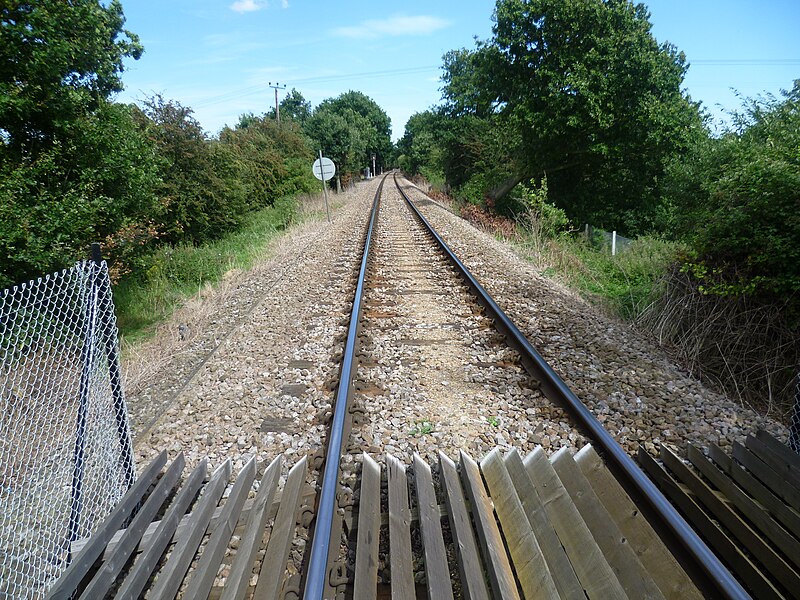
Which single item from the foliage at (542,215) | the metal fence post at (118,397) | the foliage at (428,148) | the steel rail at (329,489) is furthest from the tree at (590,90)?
the metal fence post at (118,397)

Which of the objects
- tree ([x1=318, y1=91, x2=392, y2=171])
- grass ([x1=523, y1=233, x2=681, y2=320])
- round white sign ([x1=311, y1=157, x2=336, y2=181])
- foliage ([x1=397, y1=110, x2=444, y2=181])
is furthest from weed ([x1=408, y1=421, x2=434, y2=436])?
tree ([x1=318, y1=91, x2=392, y2=171])

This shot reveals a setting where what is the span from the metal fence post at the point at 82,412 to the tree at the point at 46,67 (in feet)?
16.1

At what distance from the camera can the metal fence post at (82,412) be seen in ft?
8.40

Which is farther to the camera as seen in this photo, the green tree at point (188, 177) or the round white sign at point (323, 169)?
the round white sign at point (323, 169)

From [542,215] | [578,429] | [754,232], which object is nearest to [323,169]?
[542,215]

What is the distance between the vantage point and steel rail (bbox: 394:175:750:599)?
2.10m

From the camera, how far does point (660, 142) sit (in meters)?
16.5

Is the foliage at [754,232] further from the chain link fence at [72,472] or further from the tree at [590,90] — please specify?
the tree at [590,90]

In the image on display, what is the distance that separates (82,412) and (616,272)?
9025 millimetres

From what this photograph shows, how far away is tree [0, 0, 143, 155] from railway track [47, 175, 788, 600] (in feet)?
20.6

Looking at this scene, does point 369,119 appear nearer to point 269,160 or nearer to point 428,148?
point 428,148

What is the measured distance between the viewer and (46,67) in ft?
21.4

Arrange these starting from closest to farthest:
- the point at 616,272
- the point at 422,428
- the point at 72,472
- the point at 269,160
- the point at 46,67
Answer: the point at 72,472 < the point at 422,428 < the point at 46,67 < the point at 616,272 < the point at 269,160

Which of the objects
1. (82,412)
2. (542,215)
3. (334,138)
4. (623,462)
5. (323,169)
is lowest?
(623,462)
